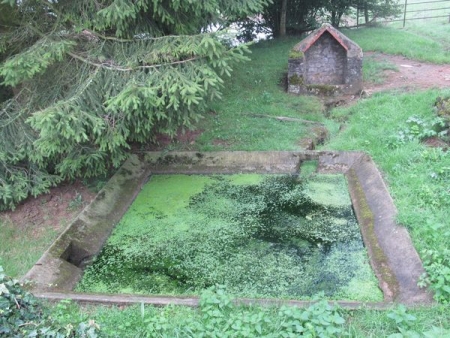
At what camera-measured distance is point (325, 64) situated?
9.89 meters

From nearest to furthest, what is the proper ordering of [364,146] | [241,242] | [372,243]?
[372,243] < [241,242] < [364,146]

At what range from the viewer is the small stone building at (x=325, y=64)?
9445 mm

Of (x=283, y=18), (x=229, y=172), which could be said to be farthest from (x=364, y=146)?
(x=283, y=18)

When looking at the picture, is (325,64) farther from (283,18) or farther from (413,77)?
(283,18)

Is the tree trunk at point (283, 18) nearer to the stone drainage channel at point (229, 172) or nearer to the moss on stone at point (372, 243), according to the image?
the stone drainage channel at point (229, 172)

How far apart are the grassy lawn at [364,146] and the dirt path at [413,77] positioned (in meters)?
0.39

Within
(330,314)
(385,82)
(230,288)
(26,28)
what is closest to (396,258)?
(330,314)

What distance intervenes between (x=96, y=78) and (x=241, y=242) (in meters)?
2.79

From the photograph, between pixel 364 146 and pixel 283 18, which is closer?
pixel 364 146

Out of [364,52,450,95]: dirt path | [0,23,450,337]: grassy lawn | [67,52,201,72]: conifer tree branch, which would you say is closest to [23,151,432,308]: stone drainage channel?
[0,23,450,337]: grassy lawn

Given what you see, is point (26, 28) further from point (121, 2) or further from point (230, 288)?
point (230, 288)

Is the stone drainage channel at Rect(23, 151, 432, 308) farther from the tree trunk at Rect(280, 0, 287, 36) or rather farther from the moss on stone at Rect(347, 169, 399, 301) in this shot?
the tree trunk at Rect(280, 0, 287, 36)

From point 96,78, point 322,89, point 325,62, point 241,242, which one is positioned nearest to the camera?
point 241,242

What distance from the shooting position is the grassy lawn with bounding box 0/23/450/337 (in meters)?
3.54
